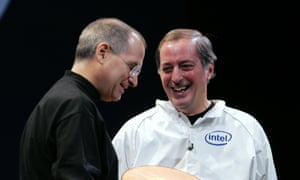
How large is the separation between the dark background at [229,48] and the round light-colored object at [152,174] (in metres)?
1.26

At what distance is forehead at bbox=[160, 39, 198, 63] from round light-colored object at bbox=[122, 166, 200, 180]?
2.51 feet

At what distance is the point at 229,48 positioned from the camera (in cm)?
331

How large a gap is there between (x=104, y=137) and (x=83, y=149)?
0.11 meters

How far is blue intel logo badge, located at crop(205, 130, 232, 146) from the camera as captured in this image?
2264mm

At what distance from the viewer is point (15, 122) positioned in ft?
8.81

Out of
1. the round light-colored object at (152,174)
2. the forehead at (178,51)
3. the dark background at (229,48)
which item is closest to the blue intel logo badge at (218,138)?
the forehead at (178,51)

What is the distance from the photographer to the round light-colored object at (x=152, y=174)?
5.13 ft

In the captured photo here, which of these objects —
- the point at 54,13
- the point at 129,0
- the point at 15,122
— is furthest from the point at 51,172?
the point at 129,0

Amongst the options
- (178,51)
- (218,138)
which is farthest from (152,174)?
(178,51)

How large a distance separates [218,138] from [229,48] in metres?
1.15

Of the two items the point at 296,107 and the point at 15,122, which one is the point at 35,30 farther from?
the point at 296,107

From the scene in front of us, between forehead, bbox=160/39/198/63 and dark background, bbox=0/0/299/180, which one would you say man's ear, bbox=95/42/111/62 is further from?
dark background, bbox=0/0/299/180

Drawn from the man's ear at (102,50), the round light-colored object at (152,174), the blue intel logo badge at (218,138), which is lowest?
the blue intel logo badge at (218,138)

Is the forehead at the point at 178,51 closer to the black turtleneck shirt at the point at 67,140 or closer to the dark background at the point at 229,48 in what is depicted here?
the dark background at the point at 229,48
